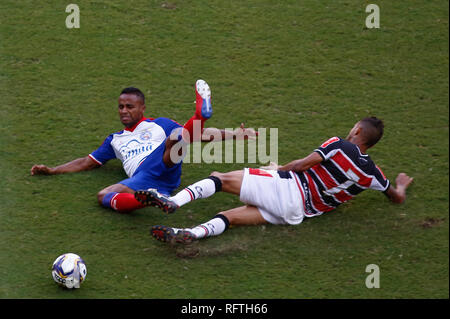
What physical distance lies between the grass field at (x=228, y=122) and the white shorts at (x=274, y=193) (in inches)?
8.1

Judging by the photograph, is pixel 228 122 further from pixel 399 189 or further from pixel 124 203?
pixel 399 189

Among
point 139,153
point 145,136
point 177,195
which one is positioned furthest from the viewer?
point 145,136

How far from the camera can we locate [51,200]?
700cm

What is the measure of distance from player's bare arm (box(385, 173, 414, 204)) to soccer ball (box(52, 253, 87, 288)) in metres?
3.09

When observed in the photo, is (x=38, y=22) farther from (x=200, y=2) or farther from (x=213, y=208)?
(x=213, y=208)

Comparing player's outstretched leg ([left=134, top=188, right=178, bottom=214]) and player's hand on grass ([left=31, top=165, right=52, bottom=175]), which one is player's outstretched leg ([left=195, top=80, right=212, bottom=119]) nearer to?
player's outstretched leg ([left=134, top=188, right=178, bottom=214])

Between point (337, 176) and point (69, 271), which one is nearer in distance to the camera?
point (69, 271)

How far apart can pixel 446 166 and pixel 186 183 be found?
291 centimetres

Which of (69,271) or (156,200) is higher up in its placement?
(156,200)

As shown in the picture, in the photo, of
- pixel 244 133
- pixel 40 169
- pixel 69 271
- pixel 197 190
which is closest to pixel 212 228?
pixel 197 190

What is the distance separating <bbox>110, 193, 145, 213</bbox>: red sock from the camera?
6.69m

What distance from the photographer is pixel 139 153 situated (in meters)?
7.23

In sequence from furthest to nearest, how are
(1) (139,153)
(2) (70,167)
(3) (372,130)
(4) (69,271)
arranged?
(2) (70,167) → (1) (139,153) → (3) (372,130) → (4) (69,271)

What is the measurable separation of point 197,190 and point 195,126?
628 mm
